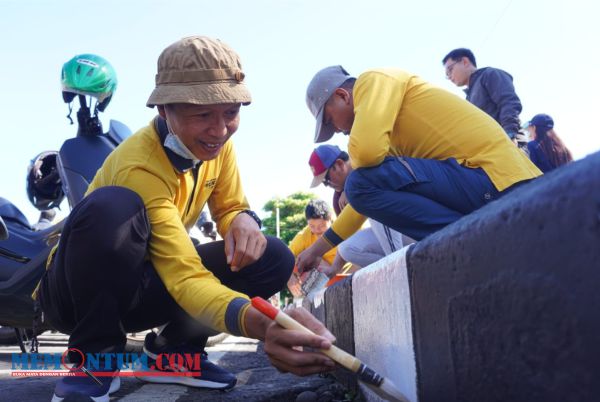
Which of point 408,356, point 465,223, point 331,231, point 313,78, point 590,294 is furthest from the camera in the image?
point 331,231

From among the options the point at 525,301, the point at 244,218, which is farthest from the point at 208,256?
the point at 525,301

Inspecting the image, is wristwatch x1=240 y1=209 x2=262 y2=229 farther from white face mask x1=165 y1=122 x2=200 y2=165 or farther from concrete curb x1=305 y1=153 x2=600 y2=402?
concrete curb x1=305 y1=153 x2=600 y2=402

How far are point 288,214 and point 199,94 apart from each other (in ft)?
137

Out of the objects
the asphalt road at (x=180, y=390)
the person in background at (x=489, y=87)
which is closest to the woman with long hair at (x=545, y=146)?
the person in background at (x=489, y=87)

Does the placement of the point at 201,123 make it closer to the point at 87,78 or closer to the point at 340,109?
the point at 340,109

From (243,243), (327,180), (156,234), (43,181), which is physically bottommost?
(327,180)

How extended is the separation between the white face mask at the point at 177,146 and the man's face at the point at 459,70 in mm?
3471

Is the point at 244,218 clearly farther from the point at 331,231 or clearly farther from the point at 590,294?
the point at 590,294

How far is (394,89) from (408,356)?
5.72ft

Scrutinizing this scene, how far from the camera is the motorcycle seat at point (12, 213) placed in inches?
145

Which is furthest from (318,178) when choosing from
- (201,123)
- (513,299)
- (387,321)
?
(513,299)

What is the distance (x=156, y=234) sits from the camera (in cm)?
199

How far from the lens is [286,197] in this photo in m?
44.6

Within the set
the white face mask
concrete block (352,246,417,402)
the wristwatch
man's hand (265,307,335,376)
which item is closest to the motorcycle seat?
the wristwatch
